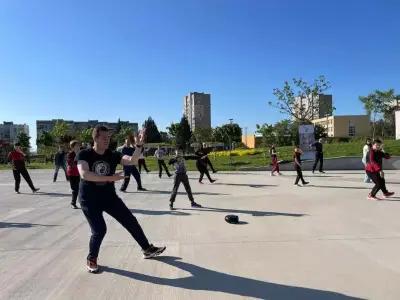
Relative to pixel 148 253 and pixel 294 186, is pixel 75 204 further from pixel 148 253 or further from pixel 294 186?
pixel 294 186

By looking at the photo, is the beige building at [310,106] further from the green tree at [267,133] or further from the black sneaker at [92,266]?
the black sneaker at [92,266]

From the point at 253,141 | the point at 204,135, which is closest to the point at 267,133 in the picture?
the point at 253,141

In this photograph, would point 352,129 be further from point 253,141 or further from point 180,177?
point 180,177

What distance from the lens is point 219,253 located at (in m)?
6.73

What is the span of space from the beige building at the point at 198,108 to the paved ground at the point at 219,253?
5492 inches

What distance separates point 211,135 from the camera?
113m

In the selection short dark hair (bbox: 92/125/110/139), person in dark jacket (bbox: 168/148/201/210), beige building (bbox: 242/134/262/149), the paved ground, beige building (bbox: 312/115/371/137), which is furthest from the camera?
beige building (bbox: 312/115/371/137)

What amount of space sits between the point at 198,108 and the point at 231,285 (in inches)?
5975

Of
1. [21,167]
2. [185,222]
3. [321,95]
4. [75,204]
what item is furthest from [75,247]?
[321,95]

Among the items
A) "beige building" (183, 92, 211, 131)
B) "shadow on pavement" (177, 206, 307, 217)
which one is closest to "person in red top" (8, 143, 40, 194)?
"shadow on pavement" (177, 206, 307, 217)

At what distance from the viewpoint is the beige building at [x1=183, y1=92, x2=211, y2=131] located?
154 metres

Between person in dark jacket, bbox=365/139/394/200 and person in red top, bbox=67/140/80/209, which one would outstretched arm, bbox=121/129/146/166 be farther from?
person in dark jacket, bbox=365/139/394/200

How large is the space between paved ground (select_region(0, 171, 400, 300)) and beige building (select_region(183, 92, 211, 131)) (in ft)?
458

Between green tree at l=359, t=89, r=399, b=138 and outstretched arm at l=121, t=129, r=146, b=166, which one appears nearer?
outstretched arm at l=121, t=129, r=146, b=166
